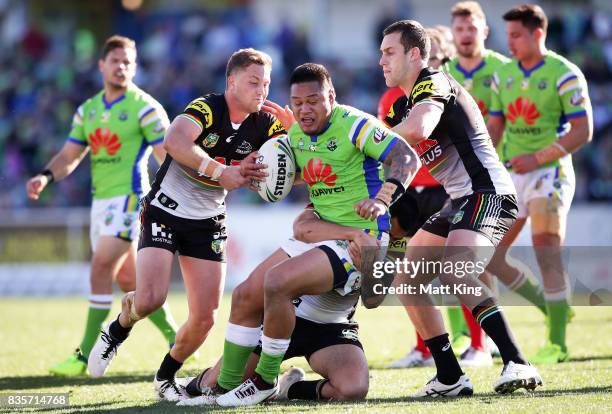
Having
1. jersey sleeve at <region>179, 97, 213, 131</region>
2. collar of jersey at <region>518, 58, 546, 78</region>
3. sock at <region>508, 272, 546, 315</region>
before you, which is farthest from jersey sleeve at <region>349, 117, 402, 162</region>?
collar of jersey at <region>518, 58, 546, 78</region>

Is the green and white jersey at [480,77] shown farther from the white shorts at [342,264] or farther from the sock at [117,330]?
the sock at [117,330]

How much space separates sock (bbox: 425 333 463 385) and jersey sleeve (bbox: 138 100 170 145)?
338cm

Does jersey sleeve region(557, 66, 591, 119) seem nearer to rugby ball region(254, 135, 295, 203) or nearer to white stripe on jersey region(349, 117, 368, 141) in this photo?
white stripe on jersey region(349, 117, 368, 141)

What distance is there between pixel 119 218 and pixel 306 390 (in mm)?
3038

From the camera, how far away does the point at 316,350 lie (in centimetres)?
638

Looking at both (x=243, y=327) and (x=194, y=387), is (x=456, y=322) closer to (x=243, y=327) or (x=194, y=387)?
(x=194, y=387)

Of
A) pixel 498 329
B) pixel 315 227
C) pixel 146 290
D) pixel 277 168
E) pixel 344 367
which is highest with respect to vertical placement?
pixel 277 168

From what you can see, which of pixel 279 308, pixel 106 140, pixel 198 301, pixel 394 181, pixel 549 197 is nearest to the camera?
pixel 394 181

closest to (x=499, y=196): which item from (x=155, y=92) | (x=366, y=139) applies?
(x=366, y=139)

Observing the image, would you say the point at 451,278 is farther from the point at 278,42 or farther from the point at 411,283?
the point at 278,42

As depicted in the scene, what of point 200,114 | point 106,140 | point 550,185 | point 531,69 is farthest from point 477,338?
point 106,140

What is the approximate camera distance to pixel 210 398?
20.1 feet

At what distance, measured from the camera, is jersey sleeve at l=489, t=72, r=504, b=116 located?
891cm

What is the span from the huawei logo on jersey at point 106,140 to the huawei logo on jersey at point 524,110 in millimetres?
3563
